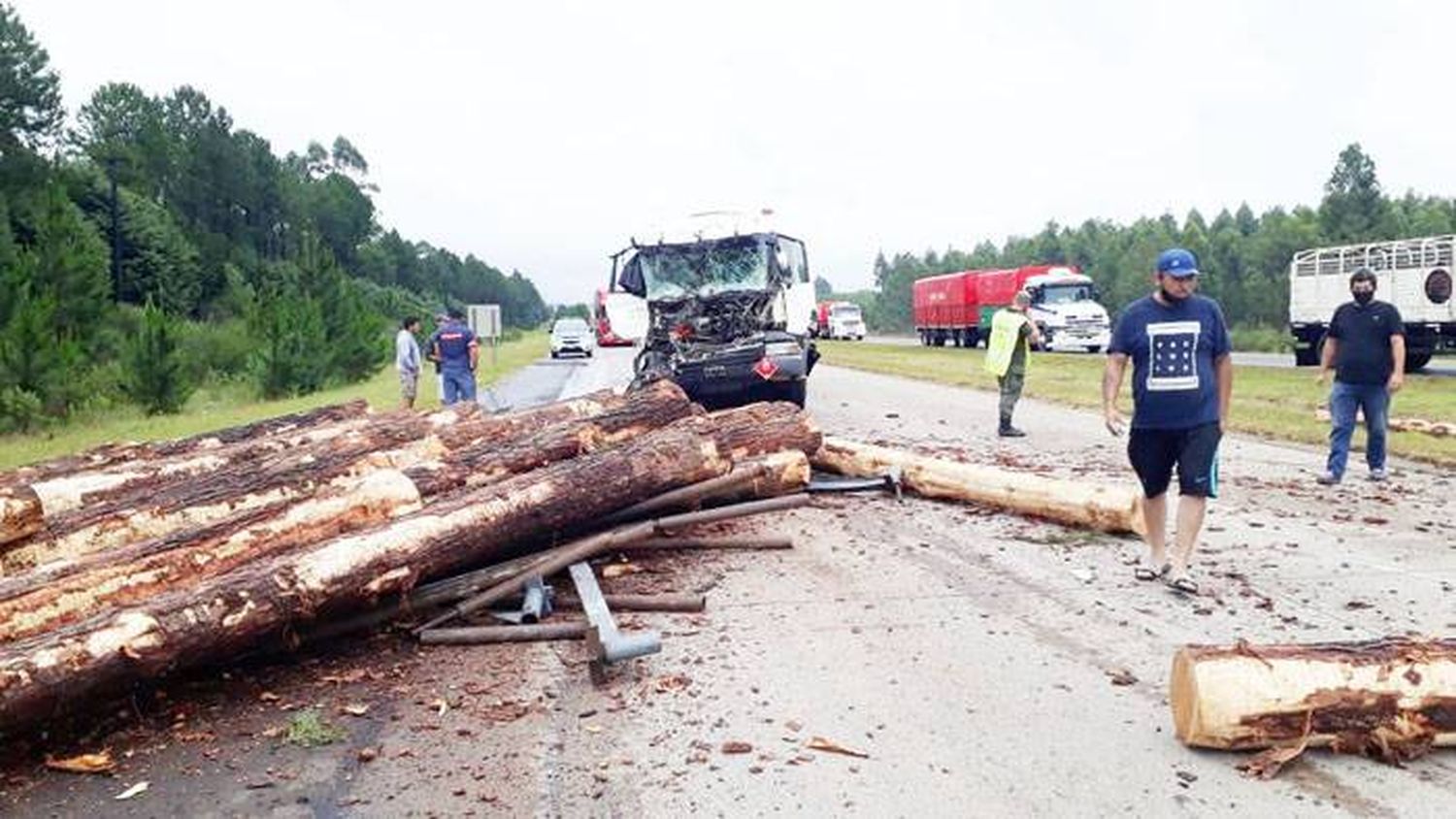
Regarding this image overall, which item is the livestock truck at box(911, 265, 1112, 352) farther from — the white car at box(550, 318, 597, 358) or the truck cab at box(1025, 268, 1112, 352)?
the white car at box(550, 318, 597, 358)

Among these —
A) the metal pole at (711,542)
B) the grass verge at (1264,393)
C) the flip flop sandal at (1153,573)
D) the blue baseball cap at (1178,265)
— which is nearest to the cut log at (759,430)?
the metal pole at (711,542)

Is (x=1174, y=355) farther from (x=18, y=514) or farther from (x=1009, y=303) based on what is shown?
(x=1009, y=303)

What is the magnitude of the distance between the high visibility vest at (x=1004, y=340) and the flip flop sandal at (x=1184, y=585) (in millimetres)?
7205

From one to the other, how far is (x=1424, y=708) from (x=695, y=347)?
37.8ft

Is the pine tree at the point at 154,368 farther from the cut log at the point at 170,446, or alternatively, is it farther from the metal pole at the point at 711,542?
the metal pole at the point at 711,542

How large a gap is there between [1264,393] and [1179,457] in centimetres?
1469

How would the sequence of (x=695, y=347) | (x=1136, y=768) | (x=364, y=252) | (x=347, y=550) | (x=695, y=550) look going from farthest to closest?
(x=364, y=252) → (x=695, y=347) → (x=695, y=550) → (x=347, y=550) → (x=1136, y=768)

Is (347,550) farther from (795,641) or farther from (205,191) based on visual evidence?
(205,191)

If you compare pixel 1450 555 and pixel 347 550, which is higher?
pixel 347 550

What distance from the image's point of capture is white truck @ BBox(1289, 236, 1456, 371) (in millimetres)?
22641

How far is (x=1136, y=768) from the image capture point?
13.4 ft

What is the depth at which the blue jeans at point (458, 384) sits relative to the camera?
16.9m

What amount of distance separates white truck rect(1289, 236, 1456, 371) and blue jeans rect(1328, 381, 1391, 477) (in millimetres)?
11731

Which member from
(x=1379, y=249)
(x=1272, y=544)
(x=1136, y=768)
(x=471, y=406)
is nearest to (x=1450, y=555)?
(x=1272, y=544)
